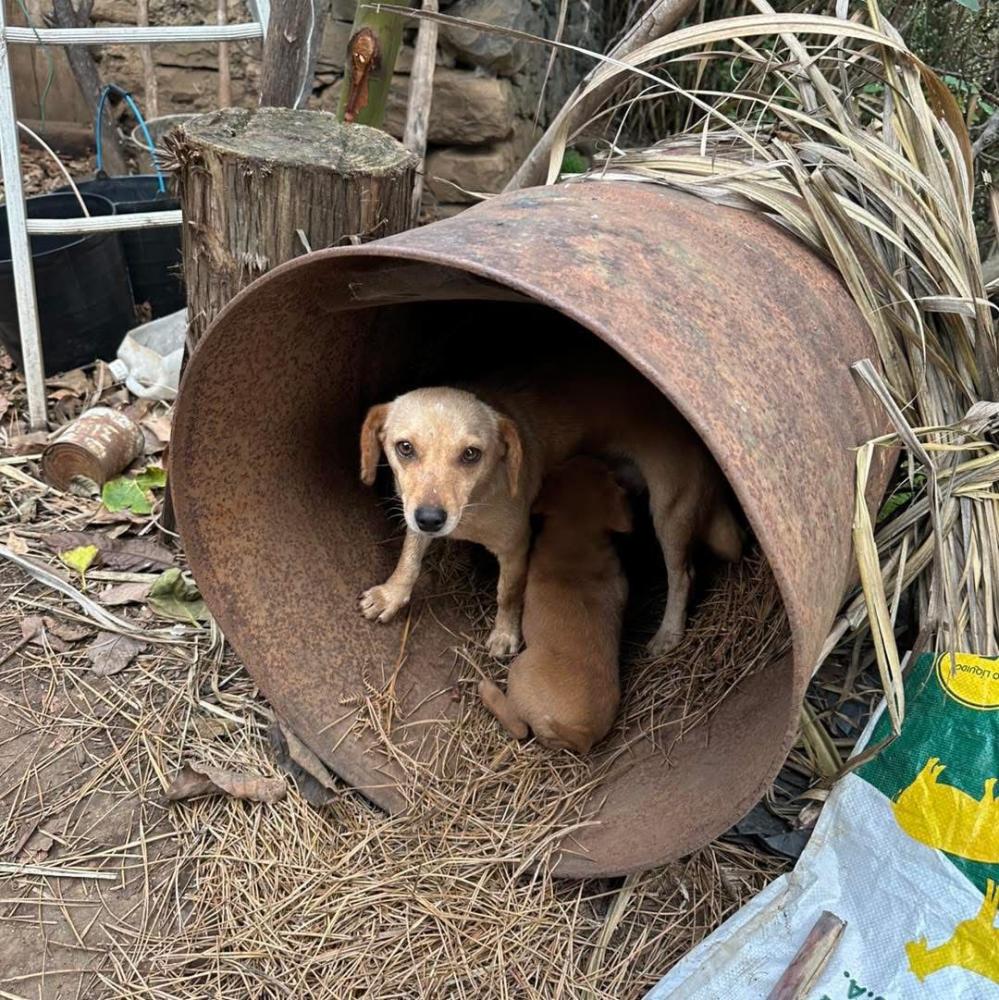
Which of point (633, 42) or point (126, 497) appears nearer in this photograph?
point (633, 42)

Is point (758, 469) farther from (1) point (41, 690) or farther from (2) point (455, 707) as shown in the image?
(1) point (41, 690)

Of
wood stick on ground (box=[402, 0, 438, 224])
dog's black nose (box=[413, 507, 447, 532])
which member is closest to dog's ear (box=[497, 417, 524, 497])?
dog's black nose (box=[413, 507, 447, 532])

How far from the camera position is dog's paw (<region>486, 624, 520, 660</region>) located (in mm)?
3100

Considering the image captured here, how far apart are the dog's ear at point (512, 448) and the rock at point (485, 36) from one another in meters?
3.15

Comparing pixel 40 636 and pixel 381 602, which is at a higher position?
pixel 381 602

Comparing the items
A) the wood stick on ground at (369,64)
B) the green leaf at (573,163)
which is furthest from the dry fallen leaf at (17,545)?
the green leaf at (573,163)

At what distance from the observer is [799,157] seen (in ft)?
7.73

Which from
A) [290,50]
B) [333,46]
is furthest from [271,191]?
[333,46]

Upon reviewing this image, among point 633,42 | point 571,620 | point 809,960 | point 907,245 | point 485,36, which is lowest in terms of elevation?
point 809,960

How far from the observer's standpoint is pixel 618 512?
124 inches

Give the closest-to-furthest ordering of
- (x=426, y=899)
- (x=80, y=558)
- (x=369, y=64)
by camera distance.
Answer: (x=426, y=899) → (x=80, y=558) → (x=369, y=64)

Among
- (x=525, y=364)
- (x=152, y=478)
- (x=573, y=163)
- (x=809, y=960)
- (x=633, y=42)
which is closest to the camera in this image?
(x=809, y=960)

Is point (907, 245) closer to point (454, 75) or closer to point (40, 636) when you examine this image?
point (40, 636)

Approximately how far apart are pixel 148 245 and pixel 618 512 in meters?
3.11
